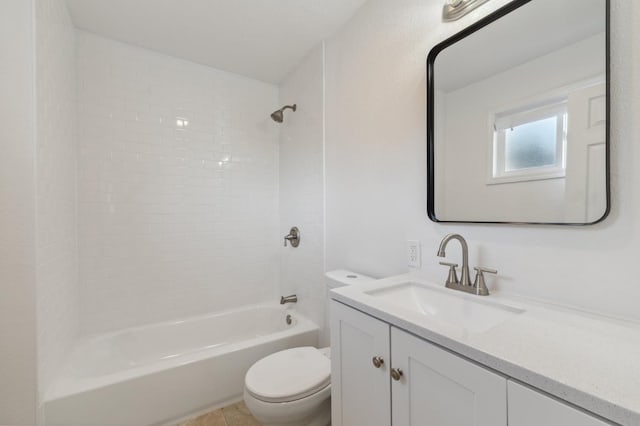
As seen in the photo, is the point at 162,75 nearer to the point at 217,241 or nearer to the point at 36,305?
the point at 217,241

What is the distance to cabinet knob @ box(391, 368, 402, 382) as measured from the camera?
0.82 meters

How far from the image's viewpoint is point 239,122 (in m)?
2.49

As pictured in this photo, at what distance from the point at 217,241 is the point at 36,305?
127 cm

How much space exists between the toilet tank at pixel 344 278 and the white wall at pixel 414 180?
0.22ft

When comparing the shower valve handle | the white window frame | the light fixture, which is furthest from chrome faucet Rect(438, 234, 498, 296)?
the shower valve handle

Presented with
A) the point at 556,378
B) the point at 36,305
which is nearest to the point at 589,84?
the point at 556,378

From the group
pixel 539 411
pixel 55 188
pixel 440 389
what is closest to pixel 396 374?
pixel 440 389

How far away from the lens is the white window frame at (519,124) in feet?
2.88

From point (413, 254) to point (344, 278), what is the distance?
46 centimetres

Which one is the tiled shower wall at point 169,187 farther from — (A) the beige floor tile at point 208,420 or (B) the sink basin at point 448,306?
(B) the sink basin at point 448,306

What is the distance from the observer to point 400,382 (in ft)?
2.71

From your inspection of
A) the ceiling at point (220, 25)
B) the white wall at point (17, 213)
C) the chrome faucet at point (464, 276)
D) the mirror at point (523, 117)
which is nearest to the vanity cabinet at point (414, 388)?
the chrome faucet at point (464, 276)

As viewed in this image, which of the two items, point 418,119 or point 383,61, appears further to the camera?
point 383,61

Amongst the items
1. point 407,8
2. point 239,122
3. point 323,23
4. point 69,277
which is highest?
point 323,23
